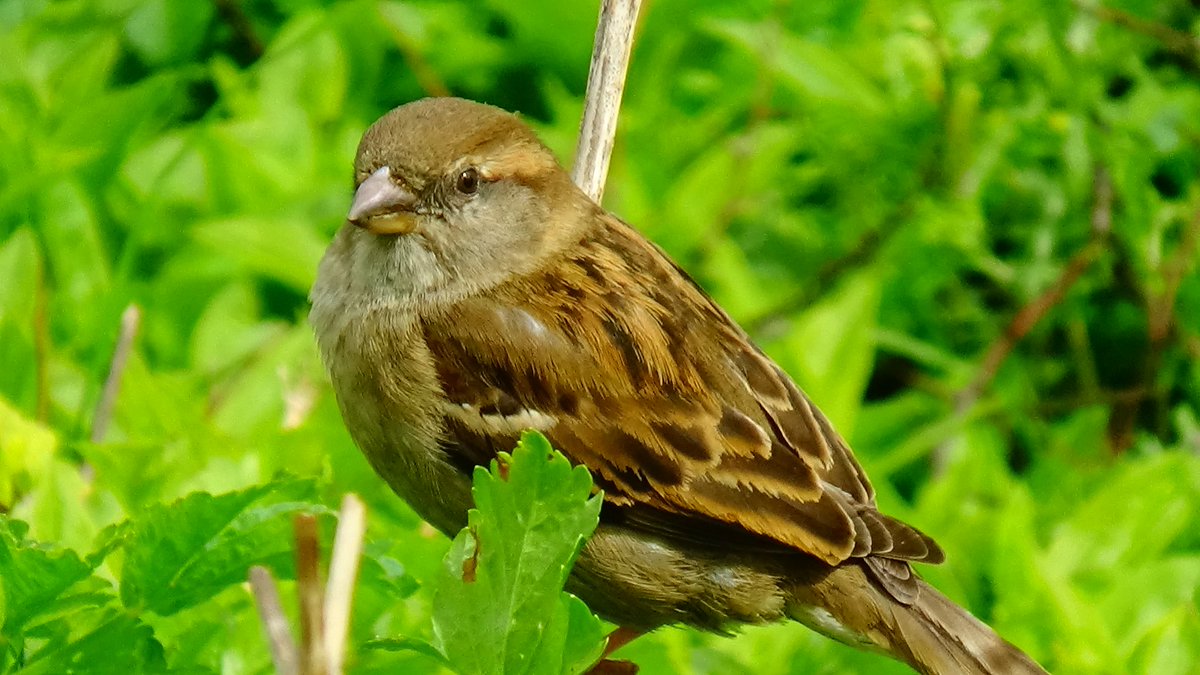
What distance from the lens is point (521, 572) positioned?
5.93 ft

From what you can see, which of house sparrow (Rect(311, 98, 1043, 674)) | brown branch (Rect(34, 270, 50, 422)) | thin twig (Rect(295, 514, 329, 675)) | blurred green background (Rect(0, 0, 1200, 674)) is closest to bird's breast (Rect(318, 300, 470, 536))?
house sparrow (Rect(311, 98, 1043, 674))

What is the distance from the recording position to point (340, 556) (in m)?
1.61

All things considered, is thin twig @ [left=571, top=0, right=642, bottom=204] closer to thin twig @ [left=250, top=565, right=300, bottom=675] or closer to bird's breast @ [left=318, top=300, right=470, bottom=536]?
bird's breast @ [left=318, top=300, right=470, bottom=536]

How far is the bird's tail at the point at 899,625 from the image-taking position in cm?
273

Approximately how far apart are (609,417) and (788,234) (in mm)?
1865

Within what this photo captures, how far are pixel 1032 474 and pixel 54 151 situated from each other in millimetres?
2349

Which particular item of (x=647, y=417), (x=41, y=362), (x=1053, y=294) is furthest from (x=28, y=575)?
(x=1053, y=294)

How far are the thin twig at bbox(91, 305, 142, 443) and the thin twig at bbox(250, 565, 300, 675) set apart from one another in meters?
1.56

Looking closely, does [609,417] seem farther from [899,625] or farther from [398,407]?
[899,625]

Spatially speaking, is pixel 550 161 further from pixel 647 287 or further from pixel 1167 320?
pixel 1167 320

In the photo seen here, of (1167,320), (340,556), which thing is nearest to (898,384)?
(1167,320)

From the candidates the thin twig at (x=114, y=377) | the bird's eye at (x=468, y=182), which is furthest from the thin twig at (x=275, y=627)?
the thin twig at (x=114, y=377)

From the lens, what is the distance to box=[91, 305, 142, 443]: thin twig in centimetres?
Answer: 308

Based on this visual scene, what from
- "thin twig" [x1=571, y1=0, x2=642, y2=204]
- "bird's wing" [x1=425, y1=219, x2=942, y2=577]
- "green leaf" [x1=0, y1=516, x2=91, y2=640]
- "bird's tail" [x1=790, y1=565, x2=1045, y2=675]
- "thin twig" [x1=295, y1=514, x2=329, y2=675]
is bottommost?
"bird's tail" [x1=790, y1=565, x2=1045, y2=675]
